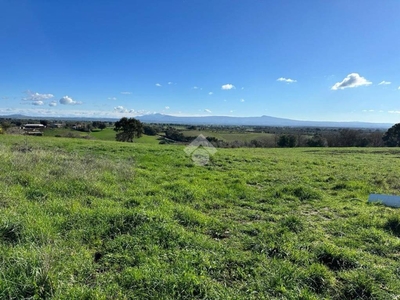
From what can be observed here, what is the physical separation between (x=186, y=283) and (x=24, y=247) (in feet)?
8.96

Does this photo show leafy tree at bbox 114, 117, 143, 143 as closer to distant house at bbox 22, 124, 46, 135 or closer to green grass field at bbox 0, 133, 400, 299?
distant house at bbox 22, 124, 46, 135

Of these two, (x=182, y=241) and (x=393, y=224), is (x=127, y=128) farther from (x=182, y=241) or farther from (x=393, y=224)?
(x=393, y=224)

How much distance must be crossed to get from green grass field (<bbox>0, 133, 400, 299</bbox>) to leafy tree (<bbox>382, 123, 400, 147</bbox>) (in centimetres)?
6070

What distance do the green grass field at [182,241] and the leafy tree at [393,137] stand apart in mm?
60697

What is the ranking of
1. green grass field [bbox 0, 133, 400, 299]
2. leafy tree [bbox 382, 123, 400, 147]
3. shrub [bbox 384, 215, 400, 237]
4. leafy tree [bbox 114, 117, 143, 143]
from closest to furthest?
green grass field [bbox 0, 133, 400, 299] → shrub [bbox 384, 215, 400, 237] → leafy tree [bbox 114, 117, 143, 143] → leafy tree [bbox 382, 123, 400, 147]

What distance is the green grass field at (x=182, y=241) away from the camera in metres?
3.53

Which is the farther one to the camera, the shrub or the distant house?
the distant house

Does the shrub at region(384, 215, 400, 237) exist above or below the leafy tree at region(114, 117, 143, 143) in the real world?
below

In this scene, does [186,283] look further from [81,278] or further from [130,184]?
[130,184]

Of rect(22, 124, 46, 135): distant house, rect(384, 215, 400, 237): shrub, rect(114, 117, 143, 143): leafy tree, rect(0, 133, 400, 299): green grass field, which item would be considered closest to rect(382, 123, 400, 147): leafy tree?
rect(114, 117, 143, 143): leafy tree

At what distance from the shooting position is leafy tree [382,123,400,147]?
184 ft

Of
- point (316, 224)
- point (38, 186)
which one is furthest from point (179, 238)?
point (38, 186)

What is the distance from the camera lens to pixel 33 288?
3.22 meters

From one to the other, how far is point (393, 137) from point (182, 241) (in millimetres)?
67787
